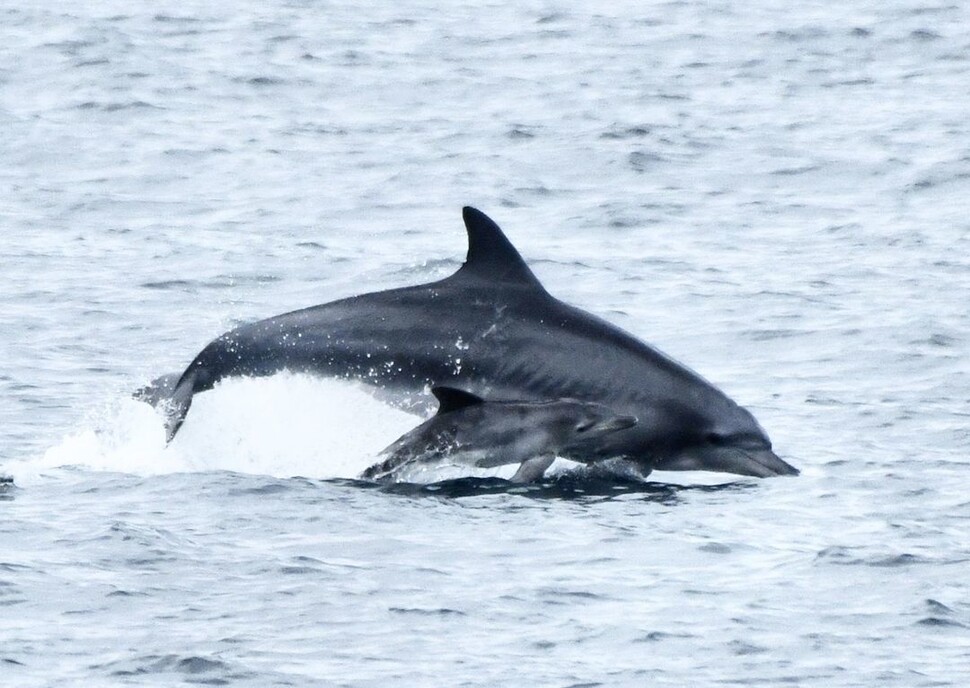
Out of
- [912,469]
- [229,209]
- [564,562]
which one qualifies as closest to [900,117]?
[229,209]

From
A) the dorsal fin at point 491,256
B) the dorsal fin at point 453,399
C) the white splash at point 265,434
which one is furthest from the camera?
the white splash at point 265,434

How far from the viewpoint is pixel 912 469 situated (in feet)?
60.2

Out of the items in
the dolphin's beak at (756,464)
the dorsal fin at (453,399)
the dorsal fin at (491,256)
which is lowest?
the dolphin's beak at (756,464)

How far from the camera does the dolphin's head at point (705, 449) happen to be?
1825 cm

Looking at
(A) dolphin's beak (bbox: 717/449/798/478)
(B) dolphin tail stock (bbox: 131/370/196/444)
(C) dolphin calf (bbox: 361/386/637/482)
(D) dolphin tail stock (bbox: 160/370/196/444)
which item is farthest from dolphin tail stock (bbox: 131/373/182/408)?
(A) dolphin's beak (bbox: 717/449/798/478)

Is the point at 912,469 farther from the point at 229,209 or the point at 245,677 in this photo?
the point at 229,209

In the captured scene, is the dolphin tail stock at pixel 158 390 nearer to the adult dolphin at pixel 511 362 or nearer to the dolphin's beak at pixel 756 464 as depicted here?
the adult dolphin at pixel 511 362

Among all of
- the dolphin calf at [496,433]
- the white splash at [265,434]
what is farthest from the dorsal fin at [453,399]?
the white splash at [265,434]

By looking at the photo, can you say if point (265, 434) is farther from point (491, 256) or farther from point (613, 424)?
point (613, 424)

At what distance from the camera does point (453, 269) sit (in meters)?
28.0

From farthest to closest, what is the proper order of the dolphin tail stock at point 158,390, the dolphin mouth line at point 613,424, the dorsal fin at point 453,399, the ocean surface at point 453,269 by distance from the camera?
the dolphin tail stock at point 158,390, the dolphin mouth line at point 613,424, the dorsal fin at point 453,399, the ocean surface at point 453,269

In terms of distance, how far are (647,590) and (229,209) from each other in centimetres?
1779

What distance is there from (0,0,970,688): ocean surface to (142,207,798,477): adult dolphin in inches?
10.5

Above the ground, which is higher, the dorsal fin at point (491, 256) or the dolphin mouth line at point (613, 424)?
the dorsal fin at point (491, 256)
